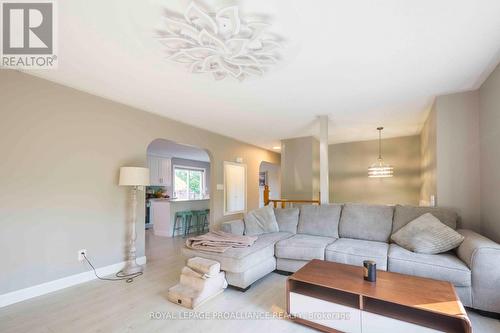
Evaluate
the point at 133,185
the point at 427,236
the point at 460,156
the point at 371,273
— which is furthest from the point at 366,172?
the point at 133,185

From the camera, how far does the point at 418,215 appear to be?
2.97 meters

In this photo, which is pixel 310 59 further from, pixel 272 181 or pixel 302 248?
pixel 272 181

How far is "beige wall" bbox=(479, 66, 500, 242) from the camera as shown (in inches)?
95.2

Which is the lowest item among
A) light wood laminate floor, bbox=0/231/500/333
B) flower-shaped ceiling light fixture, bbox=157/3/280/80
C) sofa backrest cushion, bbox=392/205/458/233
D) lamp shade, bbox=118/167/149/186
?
Answer: light wood laminate floor, bbox=0/231/500/333

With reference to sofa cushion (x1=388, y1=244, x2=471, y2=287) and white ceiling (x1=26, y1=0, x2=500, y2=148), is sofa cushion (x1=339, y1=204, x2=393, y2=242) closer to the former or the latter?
sofa cushion (x1=388, y1=244, x2=471, y2=287)

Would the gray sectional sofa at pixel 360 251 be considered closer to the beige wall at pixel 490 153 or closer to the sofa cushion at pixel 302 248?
the sofa cushion at pixel 302 248

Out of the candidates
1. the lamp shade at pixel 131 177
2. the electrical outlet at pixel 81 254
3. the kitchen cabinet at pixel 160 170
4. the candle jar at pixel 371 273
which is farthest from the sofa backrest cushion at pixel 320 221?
the kitchen cabinet at pixel 160 170

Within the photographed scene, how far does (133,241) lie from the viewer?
10.7 ft

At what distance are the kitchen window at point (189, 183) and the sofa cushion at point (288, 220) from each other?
17.5 ft

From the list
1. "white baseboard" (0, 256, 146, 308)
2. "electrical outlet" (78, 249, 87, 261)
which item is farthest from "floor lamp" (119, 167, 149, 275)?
"electrical outlet" (78, 249, 87, 261)

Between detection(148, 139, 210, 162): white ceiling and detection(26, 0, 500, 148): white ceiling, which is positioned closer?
detection(26, 0, 500, 148): white ceiling

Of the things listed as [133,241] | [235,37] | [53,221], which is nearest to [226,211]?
[133,241]

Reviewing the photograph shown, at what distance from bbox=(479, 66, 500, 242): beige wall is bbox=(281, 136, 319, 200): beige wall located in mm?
3089

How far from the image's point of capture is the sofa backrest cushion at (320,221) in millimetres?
3436
